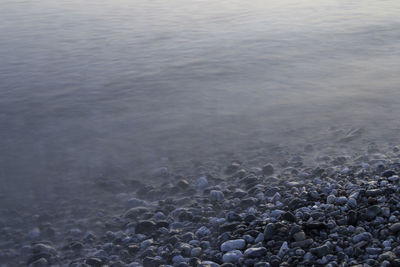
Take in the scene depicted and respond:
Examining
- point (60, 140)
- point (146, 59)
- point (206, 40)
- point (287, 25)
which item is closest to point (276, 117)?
point (60, 140)

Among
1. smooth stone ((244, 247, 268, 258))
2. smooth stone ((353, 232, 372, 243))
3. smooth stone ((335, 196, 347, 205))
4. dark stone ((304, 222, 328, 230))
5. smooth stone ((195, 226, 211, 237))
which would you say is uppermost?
smooth stone ((335, 196, 347, 205))

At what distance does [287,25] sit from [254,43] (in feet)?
13.3

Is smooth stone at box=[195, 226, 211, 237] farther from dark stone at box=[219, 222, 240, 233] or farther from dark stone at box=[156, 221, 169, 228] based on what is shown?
dark stone at box=[156, 221, 169, 228]

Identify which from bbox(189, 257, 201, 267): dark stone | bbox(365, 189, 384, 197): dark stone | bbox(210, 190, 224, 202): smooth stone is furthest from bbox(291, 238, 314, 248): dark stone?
bbox(210, 190, 224, 202): smooth stone

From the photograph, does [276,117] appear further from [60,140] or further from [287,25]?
[287,25]

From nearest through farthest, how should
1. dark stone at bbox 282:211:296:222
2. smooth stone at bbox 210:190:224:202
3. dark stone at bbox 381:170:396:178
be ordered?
1. dark stone at bbox 282:211:296:222
2. smooth stone at bbox 210:190:224:202
3. dark stone at bbox 381:170:396:178

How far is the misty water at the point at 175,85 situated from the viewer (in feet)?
34.0

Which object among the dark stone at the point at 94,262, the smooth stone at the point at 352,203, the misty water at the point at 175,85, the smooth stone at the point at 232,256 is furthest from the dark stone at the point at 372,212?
the dark stone at the point at 94,262

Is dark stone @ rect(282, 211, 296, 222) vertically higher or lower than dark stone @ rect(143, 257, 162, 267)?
higher

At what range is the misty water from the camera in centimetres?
1035

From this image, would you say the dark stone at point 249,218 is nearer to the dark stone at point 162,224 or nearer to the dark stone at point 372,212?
the dark stone at point 162,224

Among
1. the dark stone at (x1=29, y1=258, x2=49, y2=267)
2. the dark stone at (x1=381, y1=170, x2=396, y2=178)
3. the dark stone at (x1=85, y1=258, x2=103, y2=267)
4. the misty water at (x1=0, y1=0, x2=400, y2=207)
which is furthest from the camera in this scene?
the misty water at (x1=0, y1=0, x2=400, y2=207)

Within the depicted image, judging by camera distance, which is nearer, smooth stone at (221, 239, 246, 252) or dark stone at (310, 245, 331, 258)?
dark stone at (310, 245, 331, 258)

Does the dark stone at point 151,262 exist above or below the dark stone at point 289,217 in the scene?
below
